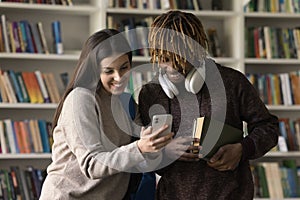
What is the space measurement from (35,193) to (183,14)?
221 cm

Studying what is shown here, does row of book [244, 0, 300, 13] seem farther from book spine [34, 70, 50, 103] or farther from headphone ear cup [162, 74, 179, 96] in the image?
headphone ear cup [162, 74, 179, 96]

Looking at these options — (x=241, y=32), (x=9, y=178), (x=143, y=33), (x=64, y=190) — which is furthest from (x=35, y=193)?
(x=64, y=190)

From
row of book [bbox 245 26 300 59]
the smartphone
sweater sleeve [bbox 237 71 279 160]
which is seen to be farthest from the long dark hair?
row of book [bbox 245 26 300 59]

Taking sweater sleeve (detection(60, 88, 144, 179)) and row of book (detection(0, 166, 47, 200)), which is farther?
row of book (detection(0, 166, 47, 200))

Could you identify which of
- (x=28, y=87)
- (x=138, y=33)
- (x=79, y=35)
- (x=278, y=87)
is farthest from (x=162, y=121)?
(x=278, y=87)

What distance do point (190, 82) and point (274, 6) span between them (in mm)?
2443

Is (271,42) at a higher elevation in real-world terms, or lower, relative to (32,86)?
higher

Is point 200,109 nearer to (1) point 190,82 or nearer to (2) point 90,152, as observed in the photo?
(1) point 190,82

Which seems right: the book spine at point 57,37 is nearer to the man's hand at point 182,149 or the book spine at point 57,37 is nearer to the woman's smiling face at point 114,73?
Result: the woman's smiling face at point 114,73

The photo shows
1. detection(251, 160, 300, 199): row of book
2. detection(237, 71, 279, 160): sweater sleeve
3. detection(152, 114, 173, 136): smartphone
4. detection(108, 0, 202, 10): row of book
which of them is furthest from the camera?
detection(251, 160, 300, 199): row of book

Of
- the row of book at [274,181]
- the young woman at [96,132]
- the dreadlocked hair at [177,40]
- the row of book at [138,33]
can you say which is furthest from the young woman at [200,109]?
the row of book at [274,181]

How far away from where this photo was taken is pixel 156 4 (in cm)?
387

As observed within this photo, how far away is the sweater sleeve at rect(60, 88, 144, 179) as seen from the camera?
172cm

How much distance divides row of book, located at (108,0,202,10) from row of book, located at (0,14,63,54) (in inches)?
15.7
